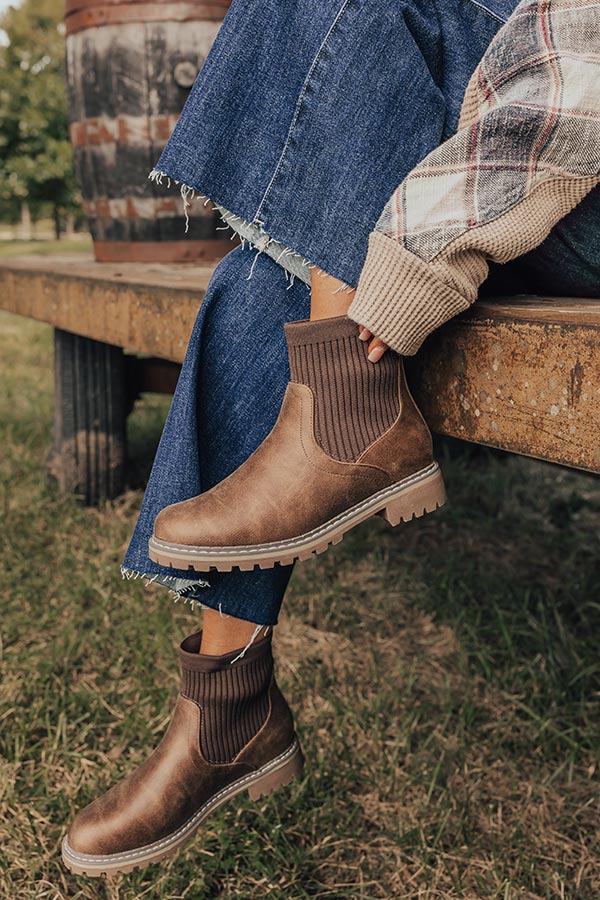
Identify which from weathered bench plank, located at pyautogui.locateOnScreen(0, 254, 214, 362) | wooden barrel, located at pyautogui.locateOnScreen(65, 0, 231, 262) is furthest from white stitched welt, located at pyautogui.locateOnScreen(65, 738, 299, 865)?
wooden barrel, located at pyautogui.locateOnScreen(65, 0, 231, 262)

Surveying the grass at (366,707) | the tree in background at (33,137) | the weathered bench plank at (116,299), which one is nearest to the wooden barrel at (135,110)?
the weathered bench plank at (116,299)

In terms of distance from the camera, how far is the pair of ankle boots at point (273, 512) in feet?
3.32

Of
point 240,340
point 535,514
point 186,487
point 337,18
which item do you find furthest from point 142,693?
point 535,514

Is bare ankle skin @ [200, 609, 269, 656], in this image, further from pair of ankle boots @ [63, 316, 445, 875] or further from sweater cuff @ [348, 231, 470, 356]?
sweater cuff @ [348, 231, 470, 356]

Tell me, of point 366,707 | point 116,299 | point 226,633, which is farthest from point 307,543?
point 116,299

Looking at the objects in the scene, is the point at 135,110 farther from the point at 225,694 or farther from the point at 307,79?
the point at 225,694

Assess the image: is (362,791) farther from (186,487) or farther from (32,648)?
(32,648)

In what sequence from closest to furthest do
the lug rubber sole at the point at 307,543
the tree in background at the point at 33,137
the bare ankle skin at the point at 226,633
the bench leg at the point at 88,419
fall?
the lug rubber sole at the point at 307,543 < the bare ankle skin at the point at 226,633 < the bench leg at the point at 88,419 < the tree in background at the point at 33,137

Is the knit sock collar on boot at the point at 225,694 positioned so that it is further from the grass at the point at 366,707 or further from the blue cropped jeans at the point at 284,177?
the grass at the point at 366,707

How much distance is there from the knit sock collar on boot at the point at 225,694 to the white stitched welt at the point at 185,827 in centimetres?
5

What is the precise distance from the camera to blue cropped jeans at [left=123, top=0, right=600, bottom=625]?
1035mm

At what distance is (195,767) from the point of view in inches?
46.6

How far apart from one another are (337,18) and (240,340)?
0.40 meters

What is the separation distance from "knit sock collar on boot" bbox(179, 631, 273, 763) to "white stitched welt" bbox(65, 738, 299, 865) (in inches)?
2.0
